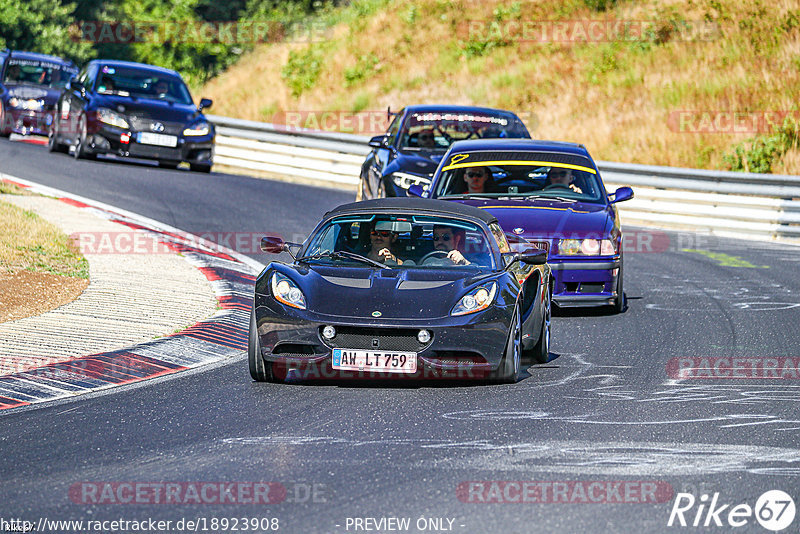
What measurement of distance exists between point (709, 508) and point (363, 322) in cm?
311

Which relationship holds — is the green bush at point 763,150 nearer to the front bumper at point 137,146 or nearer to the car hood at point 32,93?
the front bumper at point 137,146

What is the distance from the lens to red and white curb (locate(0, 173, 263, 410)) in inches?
340

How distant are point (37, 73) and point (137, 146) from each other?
646 centimetres

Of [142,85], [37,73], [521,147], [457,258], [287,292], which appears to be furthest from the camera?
[37,73]

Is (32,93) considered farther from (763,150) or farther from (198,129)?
(763,150)

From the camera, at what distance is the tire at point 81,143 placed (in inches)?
914

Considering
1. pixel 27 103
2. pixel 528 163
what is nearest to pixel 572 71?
pixel 27 103

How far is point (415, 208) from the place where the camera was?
9.78m

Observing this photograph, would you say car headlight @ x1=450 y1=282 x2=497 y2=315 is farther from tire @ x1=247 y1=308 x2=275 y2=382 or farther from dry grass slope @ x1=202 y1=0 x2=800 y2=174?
dry grass slope @ x1=202 y1=0 x2=800 y2=174

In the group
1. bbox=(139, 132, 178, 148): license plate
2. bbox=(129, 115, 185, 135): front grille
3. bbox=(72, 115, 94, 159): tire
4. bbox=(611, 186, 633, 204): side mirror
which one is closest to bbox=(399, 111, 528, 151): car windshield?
bbox=(611, 186, 633, 204): side mirror

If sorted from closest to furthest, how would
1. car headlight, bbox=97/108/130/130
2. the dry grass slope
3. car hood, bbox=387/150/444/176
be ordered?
1. car hood, bbox=387/150/444/176
2. car headlight, bbox=97/108/130/130
3. the dry grass slope

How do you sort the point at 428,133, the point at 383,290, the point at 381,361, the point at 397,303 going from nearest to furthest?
the point at 381,361 < the point at 397,303 < the point at 383,290 < the point at 428,133

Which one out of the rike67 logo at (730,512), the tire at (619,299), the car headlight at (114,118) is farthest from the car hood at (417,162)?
the rike67 logo at (730,512)

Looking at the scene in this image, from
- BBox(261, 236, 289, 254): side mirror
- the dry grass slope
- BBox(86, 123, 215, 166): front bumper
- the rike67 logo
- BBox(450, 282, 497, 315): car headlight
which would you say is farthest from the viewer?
the dry grass slope
